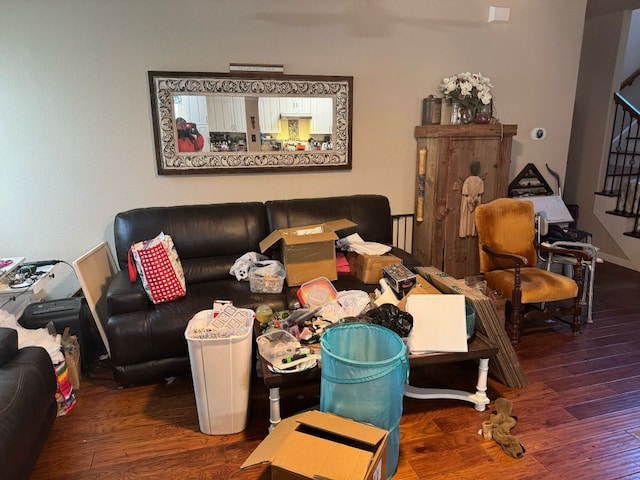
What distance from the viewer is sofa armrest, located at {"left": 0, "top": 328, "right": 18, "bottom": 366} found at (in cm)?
190

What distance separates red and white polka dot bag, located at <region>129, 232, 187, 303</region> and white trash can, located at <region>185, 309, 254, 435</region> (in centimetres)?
49

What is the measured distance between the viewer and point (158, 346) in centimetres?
Result: 241

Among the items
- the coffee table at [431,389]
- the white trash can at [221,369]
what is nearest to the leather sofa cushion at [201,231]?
the white trash can at [221,369]

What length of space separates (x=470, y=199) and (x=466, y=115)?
66cm

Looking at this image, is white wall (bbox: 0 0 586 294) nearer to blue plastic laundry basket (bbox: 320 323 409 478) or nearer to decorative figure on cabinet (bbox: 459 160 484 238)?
decorative figure on cabinet (bbox: 459 160 484 238)

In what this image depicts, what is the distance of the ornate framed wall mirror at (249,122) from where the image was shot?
9.96 feet

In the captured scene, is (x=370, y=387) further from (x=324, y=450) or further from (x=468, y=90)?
(x=468, y=90)

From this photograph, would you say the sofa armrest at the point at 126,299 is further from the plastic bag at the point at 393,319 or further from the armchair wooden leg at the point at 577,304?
the armchair wooden leg at the point at 577,304

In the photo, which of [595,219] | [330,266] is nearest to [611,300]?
[595,219]

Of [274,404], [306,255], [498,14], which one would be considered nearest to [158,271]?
[306,255]

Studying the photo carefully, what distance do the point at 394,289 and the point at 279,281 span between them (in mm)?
725

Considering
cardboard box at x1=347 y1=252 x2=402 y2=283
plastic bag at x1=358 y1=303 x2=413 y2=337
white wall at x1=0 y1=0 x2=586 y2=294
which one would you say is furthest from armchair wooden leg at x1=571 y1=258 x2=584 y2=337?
plastic bag at x1=358 y1=303 x2=413 y2=337

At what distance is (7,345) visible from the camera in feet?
6.35

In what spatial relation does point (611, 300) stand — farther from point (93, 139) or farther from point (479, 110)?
point (93, 139)
